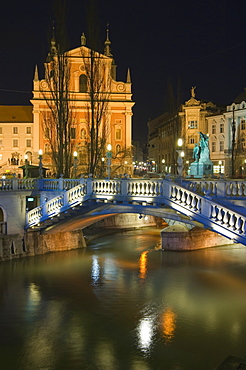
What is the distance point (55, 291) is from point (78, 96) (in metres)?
50.2

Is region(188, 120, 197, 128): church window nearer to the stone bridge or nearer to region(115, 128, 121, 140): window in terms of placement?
region(115, 128, 121, 140): window

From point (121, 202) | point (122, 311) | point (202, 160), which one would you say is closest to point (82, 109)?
point (202, 160)

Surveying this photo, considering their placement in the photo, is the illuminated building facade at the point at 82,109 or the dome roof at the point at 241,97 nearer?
the illuminated building facade at the point at 82,109

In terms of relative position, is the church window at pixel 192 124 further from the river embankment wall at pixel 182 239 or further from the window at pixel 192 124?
the river embankment wall at pixel 182 239

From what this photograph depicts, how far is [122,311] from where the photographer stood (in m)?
19.1

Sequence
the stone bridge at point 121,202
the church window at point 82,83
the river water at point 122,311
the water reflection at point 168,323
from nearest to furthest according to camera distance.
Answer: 1. the river water at point 122,311
2. the water reflection at point 168,323
3. the stone bridge at point 121,202
4. the church window at point 82,83

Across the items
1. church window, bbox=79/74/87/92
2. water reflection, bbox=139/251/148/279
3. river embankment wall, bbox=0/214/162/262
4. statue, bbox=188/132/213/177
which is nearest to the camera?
water reflection, bbox=139/251/148/279

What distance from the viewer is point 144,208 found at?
22.6 meters

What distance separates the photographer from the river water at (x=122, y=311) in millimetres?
14750

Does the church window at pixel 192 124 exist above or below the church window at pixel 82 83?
below

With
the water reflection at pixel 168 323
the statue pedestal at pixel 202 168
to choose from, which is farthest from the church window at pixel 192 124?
the water reflection at pixel 168 323

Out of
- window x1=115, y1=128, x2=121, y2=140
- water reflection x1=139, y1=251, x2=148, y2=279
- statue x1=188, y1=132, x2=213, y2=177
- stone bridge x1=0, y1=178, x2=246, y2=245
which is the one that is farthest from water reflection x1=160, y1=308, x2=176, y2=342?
window x1=115, y1=128, x2=121, y2=140

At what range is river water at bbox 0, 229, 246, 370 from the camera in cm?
1475

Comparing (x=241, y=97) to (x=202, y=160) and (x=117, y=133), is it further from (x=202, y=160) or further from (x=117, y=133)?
(x=202, y=160)
